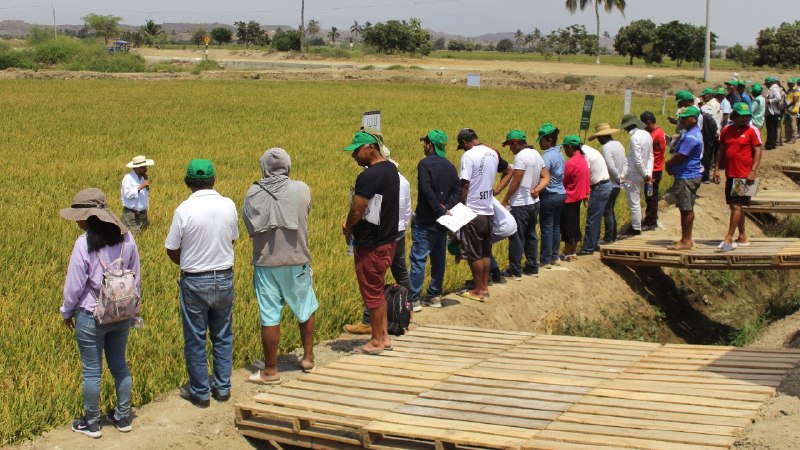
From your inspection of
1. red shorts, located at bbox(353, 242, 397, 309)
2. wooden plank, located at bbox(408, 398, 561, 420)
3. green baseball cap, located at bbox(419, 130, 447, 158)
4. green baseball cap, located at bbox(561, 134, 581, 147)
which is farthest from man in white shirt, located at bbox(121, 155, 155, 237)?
wooden plank, located at bbox(408, 398, 561, 420)

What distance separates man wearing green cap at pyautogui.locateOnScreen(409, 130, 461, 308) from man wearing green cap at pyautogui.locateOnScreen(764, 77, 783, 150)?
14.0m

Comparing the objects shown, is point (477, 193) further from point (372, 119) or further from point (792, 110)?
point (792, 110)

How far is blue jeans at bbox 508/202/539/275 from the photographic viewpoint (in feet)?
35.9

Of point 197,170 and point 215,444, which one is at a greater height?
point 197,170

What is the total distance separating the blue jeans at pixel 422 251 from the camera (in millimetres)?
9570

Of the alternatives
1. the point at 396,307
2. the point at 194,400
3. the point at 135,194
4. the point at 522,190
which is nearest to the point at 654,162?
the point at 522,190

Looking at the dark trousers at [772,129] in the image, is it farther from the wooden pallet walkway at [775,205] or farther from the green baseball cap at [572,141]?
the green baseball cap at [572,141]

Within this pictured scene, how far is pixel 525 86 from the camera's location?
53688 millimetres

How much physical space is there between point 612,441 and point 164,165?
14990 millimetres

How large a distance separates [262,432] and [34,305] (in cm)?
334

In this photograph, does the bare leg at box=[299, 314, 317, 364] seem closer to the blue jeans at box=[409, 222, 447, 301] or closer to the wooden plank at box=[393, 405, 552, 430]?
the wooden plank at box=[393, 405, 552, 430]

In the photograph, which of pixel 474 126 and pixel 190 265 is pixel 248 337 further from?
pixel 474 126

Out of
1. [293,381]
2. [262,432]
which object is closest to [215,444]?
[262,432]

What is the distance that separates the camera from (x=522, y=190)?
10844 mm
